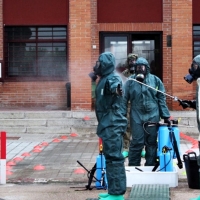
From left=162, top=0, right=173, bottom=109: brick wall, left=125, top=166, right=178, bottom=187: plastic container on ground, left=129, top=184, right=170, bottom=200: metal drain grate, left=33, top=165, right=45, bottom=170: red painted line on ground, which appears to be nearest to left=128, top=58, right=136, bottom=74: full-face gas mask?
left=33, top=165, right=45, bottom=170: red painted line on ground

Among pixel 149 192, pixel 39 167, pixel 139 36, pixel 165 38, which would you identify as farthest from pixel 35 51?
pixel 149 192

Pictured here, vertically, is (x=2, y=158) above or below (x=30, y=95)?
below

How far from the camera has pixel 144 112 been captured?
9.24m

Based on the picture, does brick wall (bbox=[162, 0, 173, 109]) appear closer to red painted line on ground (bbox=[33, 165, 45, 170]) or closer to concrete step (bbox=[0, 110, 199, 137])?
concrete step (bbox=[0, 110, 199, 137])

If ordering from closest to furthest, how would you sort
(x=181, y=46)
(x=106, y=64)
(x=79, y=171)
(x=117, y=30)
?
(x=106, y=64) < (x=79, y=171) < (x=181, y=46) < (x=117, y=30)

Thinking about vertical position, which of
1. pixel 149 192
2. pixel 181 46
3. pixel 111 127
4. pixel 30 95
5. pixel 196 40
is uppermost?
pixel 196 40

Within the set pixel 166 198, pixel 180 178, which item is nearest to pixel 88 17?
pixel 180 178

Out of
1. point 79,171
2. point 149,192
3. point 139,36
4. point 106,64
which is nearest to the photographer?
point 106,64

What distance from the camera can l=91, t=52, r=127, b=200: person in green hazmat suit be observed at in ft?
23.3

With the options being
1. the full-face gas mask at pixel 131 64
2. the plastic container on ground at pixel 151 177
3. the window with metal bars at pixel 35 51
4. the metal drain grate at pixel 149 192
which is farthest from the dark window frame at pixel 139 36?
the metal drain grate at pixel 149 192

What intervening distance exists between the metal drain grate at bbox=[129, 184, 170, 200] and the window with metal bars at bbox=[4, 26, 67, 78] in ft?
34.0

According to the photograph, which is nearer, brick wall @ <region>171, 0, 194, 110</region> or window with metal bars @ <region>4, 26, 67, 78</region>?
brick wall @ <region>171, 0, 194, 110</region>

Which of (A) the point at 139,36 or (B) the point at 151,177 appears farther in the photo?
(A) the point at 139,36

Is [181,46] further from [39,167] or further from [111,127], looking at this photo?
[111,127]
